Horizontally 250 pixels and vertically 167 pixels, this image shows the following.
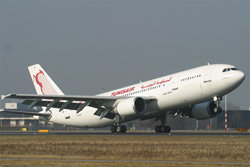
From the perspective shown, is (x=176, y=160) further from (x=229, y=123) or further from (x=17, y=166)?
(x=229, y=123)

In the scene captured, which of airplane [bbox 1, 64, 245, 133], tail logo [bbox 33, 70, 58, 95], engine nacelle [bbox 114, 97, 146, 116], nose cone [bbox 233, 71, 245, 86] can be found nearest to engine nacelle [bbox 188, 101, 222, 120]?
airplane [bbox 1, 64, 245, 133]

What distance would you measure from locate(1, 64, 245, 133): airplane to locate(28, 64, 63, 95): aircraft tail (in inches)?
135

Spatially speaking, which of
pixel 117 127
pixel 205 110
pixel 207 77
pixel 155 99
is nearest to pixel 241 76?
pixel 207 77

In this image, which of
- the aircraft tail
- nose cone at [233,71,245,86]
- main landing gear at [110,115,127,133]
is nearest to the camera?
nose cone at [233,71,245,86]

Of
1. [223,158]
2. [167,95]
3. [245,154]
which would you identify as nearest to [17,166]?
[223,158]

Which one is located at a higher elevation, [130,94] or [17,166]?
[130,94]

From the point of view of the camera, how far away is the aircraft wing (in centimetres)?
5344

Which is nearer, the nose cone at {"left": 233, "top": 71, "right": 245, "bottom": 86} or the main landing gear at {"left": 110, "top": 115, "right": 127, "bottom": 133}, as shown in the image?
the nose cone at {"left": 233, "top": 71, "right": 245, "bottom": 86}

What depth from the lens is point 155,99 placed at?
53031mm

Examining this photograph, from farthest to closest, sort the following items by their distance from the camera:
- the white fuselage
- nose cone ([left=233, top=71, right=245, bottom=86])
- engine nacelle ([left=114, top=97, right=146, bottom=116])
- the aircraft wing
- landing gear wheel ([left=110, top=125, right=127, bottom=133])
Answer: landing gear wheel ([left=110, top=125, right=127, bottom=133]) < the aircraft wing < engine nacelle ([left=114, top=97, right=146, bottom=116]) < the white fuselage < nose cone ([left=233, top=71, right=245, bottom=86])

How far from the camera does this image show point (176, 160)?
23.4 m

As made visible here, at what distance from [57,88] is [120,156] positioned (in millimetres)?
40875

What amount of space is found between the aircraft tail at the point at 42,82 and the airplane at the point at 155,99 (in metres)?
3.43

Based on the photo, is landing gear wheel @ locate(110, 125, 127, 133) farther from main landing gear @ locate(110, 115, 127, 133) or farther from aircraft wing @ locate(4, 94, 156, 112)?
aircraft wing @ locate(4, 94, 156, 112)
